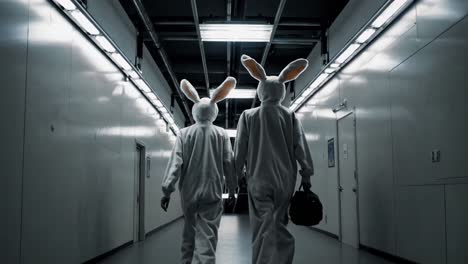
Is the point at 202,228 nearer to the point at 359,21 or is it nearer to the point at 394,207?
the point at 394,207

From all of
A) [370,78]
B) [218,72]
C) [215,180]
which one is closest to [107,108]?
[215,180]

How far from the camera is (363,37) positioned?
6.23 m

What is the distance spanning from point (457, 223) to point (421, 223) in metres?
0.79

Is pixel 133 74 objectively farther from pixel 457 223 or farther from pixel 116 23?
pixel 457 223

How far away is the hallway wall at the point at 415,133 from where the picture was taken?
4.13 metres

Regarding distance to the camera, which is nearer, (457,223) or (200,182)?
(457,223)

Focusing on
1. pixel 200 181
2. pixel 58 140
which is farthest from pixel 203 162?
pixel 58 140

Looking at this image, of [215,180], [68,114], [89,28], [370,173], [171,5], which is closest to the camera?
[215,180]

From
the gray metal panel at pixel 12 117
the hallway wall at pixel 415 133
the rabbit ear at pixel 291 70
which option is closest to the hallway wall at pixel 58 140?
the gray metal panel at pixel 12 117

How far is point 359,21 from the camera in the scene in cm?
670

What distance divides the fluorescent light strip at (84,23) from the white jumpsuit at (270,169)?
2043mm

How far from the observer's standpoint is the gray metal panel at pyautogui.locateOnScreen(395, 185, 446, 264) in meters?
4.48

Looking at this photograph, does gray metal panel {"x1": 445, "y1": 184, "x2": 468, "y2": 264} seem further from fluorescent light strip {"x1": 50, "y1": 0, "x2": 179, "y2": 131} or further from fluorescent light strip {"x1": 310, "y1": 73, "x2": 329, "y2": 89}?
fluorescent light strip {"x1": 310, "y1": 73, "x2": 329, "y2": 89}

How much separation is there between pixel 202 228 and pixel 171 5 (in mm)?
5191
